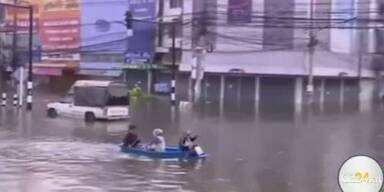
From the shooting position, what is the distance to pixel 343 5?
55156mm

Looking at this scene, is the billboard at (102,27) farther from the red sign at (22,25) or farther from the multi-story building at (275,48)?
the multi-story building at (275,48)

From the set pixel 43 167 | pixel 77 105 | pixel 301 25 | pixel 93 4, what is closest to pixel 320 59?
pixel 301 25

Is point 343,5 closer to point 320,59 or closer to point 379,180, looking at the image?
point 320,59

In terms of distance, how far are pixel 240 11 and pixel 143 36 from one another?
24.9ft

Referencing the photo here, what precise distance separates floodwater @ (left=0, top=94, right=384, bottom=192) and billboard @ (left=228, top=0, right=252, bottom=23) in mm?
18514

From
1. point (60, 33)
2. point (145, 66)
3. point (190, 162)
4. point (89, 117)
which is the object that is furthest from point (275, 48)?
point (190, 162)

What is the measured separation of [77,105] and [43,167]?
61.2 feet

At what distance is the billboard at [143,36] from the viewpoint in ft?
185

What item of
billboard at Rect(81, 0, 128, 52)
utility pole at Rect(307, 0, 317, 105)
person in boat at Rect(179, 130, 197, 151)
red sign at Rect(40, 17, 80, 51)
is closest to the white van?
person in boat at Rect(179, 130, 197, 151)

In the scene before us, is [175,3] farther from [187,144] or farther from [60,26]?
[187,144]

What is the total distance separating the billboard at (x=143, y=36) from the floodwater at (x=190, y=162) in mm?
20860

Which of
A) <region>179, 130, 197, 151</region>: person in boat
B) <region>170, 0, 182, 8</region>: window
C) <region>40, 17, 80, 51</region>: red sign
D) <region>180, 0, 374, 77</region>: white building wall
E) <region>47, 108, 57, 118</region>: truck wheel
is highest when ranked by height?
<region>170, 0, 182, 8</region>: window

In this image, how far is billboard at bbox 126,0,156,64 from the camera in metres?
56.5

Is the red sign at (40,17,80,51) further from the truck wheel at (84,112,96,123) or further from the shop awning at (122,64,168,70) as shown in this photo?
the truck wheel at (84,112,96,123)
